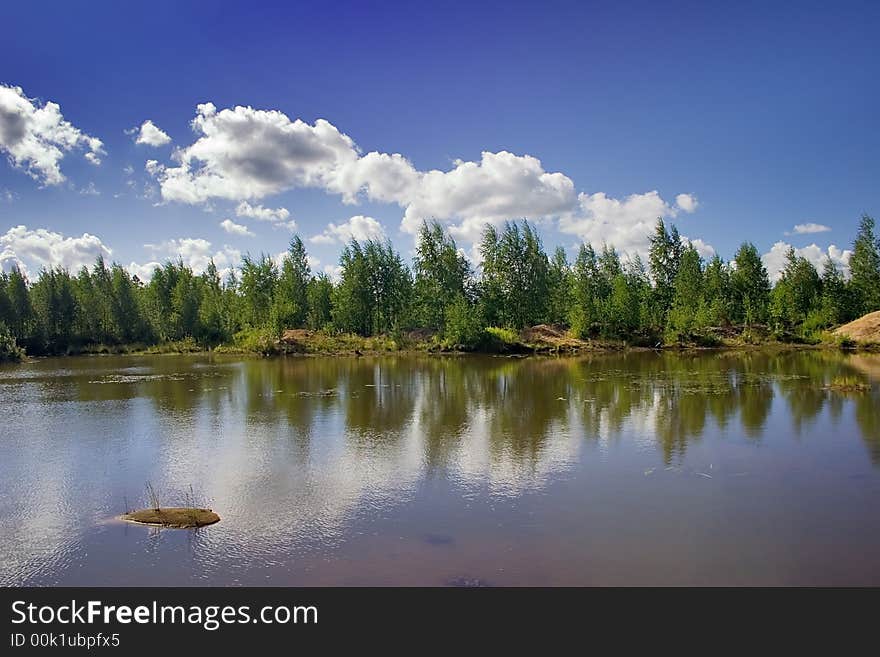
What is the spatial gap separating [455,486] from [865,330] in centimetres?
5058

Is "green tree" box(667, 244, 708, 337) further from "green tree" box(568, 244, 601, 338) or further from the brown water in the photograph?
the brown water

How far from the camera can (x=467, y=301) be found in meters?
61.4

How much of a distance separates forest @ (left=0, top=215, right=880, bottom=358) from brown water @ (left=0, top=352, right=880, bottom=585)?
31.5m

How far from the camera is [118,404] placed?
25.3 metres

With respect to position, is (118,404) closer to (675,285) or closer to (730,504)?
(730,504)

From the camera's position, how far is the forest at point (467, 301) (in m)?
58.2

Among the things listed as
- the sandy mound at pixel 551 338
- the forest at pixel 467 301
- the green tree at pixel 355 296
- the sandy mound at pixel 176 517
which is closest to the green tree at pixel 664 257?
the forest at pixel 467 301

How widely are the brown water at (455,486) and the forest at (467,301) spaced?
3146 centimetres

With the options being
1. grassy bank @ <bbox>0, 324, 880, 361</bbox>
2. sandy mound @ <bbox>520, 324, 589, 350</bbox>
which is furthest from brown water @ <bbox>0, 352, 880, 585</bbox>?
sandy mound @ <bbox>520, 324, 589, 350</bbox>

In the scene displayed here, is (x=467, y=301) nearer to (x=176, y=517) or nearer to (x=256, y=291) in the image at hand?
(x=256, y=291)

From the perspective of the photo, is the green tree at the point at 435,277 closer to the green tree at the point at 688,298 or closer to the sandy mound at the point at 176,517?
the green tree at the point at 688,298
